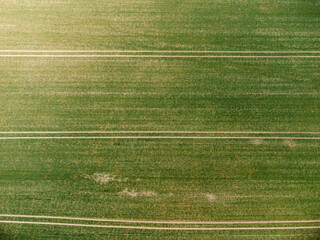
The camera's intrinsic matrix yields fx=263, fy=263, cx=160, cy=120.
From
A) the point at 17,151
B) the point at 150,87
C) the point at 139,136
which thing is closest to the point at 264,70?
the point at 150,87

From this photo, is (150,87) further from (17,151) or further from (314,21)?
(314,21)

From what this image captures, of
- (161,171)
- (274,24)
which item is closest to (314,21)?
(274,24)

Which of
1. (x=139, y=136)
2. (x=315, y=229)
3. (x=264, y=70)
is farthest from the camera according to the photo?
(x=264, y=70)

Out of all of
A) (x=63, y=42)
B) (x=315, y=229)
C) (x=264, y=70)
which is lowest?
(x=315, y=229)

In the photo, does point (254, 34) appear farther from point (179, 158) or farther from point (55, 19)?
point (55, 19)

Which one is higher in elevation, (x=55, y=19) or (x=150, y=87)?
(x=55, y=19)

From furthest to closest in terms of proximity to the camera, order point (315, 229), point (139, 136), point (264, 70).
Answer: point (264, 70) < point (139, 136) < point (315, 229)

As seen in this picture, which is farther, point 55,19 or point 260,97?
point 55,19
